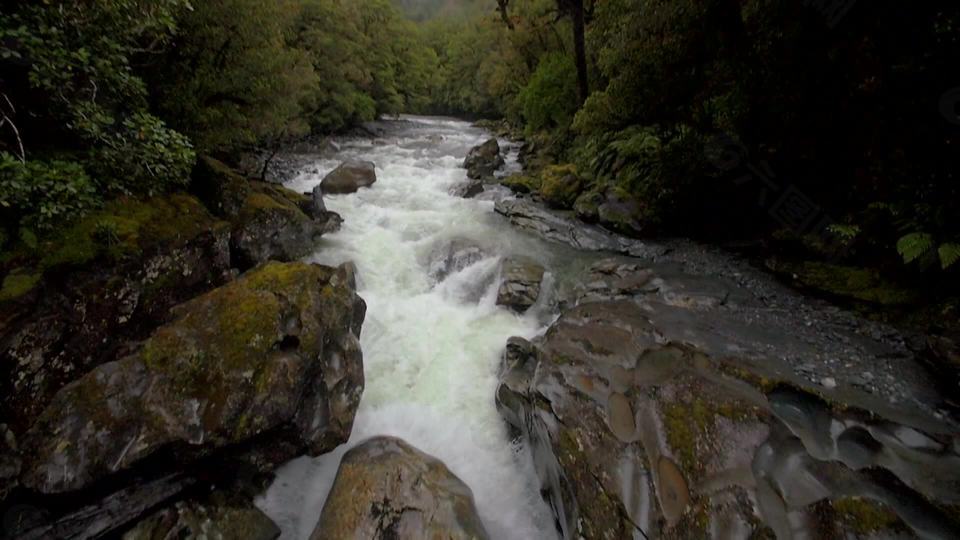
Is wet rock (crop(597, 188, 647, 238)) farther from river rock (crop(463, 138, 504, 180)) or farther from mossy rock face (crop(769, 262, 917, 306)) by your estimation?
river rock (crop(463, 138, 504, 180))

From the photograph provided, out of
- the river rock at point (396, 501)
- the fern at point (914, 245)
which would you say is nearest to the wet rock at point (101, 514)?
the river rock at point (396, 501)

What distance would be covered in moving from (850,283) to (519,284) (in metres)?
6.37

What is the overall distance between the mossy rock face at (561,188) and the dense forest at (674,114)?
0.10 m

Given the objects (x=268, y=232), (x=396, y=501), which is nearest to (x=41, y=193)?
(x=268, y=232)

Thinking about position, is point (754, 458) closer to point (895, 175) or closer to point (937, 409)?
point (937, 409)

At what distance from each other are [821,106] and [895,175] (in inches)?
72.2

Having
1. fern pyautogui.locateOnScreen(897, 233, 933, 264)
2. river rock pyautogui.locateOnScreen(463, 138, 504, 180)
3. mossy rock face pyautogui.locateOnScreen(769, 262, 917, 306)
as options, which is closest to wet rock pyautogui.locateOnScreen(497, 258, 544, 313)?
mossy rock face pyautogui.locateOnScreen(769, 262, 917, 306)

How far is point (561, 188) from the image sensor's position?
1381 cm

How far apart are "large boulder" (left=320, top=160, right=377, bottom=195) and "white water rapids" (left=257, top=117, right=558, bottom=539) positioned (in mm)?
489

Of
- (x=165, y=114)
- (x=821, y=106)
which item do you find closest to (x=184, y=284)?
(x=165, y=114)

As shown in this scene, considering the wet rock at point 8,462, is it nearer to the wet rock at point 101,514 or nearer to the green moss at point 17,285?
the wet rock at point 101,514

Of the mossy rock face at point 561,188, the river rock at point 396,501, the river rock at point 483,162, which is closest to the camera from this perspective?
the river rock at point 396,501

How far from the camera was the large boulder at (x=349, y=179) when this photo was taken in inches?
562

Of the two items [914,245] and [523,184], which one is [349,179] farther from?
[914,245]
